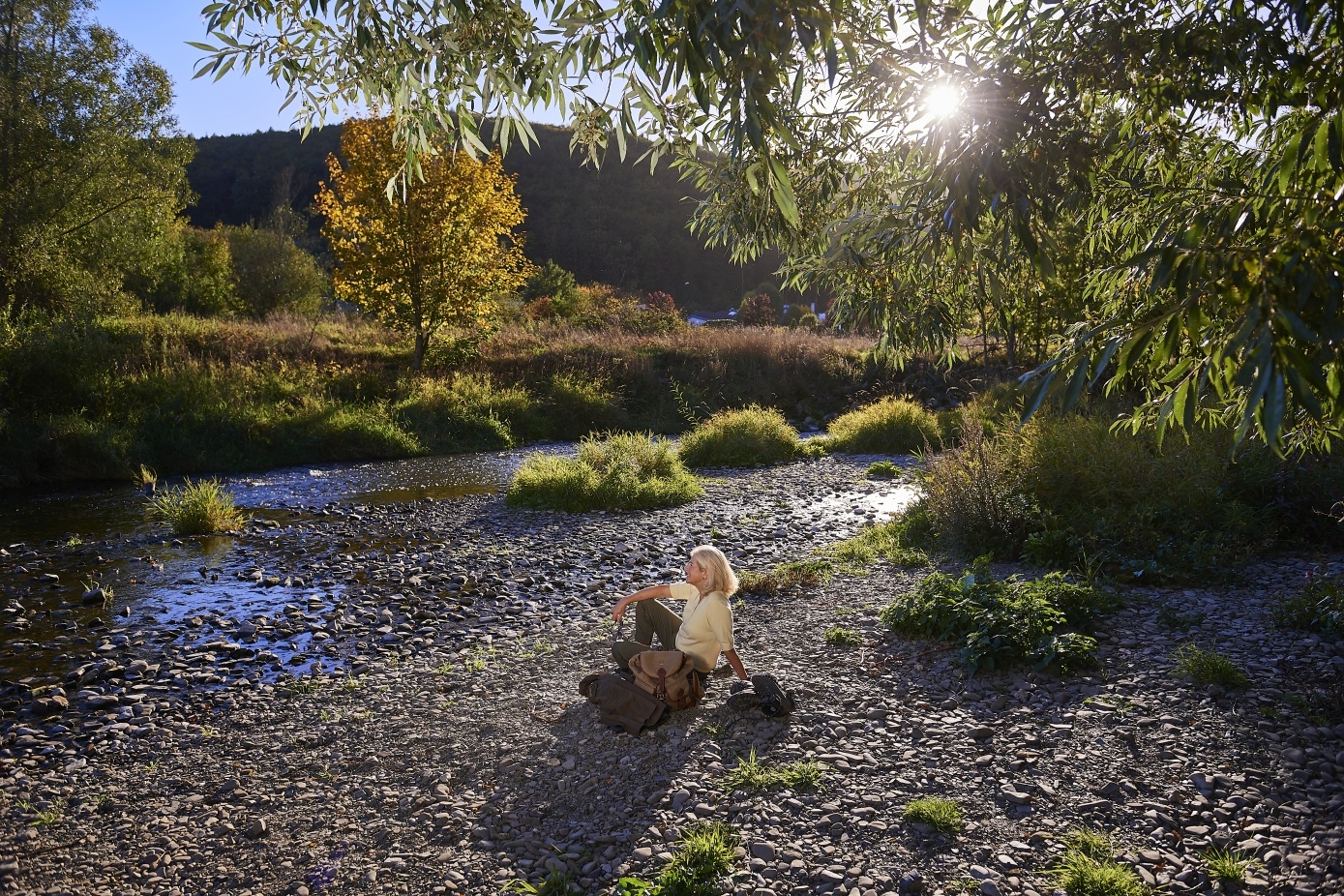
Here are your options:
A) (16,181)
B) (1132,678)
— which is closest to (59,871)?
(1132,678)

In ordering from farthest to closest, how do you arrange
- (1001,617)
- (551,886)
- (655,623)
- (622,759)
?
(655,623) → (1001,617) → (622,759) → (551,886)

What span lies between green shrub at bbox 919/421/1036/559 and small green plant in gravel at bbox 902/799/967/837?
14.7 ft

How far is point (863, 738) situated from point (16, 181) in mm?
24200

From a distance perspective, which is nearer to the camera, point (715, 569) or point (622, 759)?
point (622, 759)

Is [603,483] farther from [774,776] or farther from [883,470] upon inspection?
[774,776]

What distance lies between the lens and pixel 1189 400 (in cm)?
238

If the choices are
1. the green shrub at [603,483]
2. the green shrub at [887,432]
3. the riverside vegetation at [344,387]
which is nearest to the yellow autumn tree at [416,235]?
the riverside vegetation at [344,387]

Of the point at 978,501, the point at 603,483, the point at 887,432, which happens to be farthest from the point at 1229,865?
the point at 887,432

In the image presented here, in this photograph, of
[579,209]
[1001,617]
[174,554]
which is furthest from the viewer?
[579,209]

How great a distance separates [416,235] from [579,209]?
46.4 metres

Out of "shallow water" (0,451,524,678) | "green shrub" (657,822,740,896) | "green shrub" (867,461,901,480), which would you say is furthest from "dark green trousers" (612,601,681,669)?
"green shrub" (867,461,901,480)

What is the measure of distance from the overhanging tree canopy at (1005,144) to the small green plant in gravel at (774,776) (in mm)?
2266

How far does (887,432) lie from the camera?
17.7 meters

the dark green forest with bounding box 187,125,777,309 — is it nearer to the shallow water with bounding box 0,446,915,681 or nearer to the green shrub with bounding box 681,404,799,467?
the green shrub with bounding box 681,404,799,467
